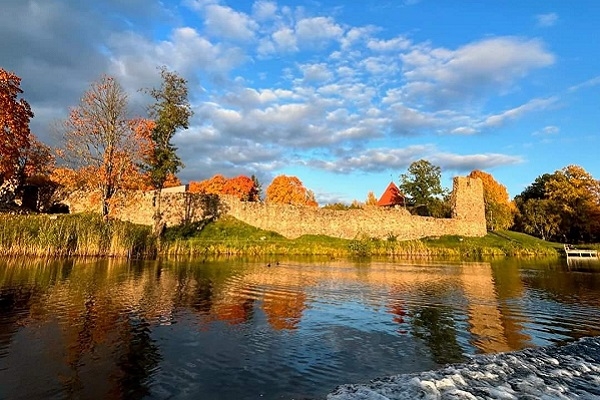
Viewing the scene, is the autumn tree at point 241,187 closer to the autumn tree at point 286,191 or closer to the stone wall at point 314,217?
the autumn tree at point 286,191

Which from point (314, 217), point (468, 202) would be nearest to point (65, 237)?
point (314, 217)

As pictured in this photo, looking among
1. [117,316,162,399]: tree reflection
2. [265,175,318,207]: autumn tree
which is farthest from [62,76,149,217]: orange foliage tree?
[265,175,318,207]: autumn tree

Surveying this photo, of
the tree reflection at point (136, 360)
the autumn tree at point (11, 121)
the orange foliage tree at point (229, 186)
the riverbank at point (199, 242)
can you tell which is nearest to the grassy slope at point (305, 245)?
the riverbank at point (199, 242)

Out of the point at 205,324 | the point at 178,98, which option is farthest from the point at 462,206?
the point at 205,324

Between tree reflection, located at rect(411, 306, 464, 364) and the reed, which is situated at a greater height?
the reed

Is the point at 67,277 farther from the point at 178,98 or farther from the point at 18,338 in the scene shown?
the point at 178,98

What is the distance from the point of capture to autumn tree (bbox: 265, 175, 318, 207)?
68.9 metres

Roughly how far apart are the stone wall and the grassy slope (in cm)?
103

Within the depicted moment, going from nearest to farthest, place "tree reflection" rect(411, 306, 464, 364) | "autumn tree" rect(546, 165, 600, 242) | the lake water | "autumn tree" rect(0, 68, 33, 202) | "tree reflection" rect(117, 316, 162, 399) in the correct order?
"tree reflection" rect(117, 316, 162, 399)
the lake water
"tree reflection" rect(411, 306, 464, 364)
"autumn tree" rect(0, 68, 33, 202)
"autumn tree" rect(546, 165, 600, 242)

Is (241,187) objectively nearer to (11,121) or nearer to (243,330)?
(11,121)

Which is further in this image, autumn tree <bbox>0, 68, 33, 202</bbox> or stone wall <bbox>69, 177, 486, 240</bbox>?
stone wall <bbox>69, 177, 486, 240</bbox>

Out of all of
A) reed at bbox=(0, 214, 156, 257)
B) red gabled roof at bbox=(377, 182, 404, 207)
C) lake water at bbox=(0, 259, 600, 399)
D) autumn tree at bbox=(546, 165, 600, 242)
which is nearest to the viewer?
lake water at bbox=(0, 259, 600, 399)

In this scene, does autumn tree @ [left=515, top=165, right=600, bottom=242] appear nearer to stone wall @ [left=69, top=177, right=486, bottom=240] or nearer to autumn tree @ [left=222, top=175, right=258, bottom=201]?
stone wall @ [left=69, top=177, right=486, bottom=240]

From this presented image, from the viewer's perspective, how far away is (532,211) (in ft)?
189
